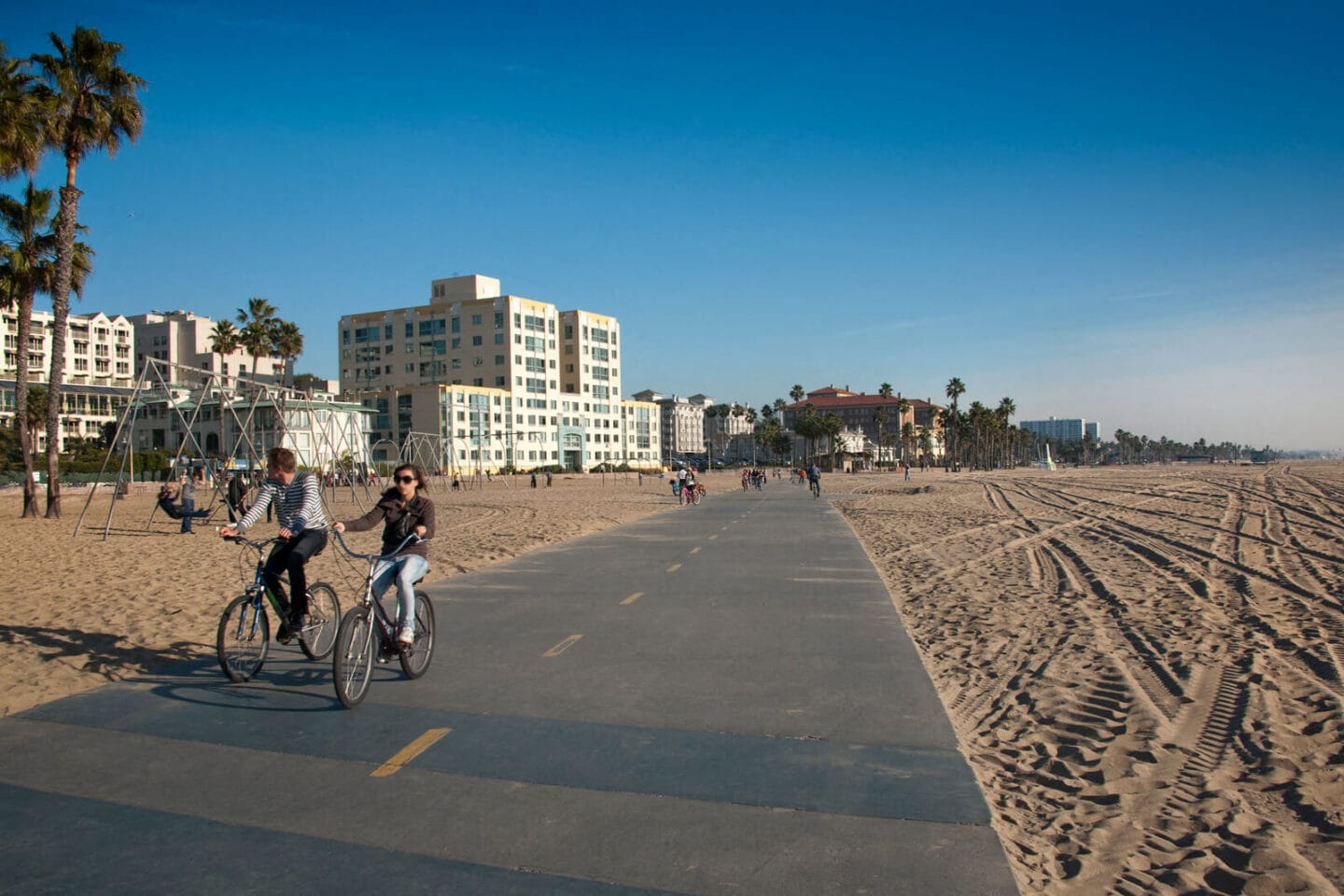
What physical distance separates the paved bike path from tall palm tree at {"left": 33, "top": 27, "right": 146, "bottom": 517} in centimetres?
2553

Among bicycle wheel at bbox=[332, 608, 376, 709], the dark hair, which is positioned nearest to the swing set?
the dark hair

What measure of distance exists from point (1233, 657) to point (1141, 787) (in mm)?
4139

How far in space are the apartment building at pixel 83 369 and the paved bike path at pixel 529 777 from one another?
9460 centimetres

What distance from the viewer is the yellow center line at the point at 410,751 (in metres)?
5.13

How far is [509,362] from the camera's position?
108938 millimetres

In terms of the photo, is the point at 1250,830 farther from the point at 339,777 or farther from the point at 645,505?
the point at 645,505

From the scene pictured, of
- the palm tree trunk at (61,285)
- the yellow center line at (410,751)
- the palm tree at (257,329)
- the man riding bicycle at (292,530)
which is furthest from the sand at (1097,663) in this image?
the palm tree at (257,329)

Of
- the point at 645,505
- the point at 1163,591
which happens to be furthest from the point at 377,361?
the point at 1163,591

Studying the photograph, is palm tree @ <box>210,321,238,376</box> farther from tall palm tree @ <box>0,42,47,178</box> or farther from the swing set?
tall palm tree @ <box>0,42,47,178</box>

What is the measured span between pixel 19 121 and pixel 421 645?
74.0 ft

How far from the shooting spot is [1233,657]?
27.2ft

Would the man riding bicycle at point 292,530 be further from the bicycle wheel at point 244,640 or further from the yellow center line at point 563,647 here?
the yellow center line at point 563,647

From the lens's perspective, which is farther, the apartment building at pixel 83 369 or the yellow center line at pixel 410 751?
the apartment building at pixel 83 369

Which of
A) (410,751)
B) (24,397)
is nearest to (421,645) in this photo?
(410,751)
